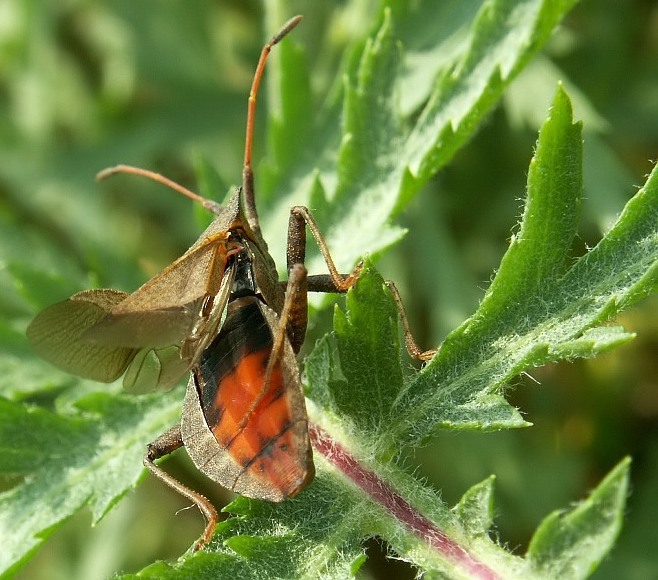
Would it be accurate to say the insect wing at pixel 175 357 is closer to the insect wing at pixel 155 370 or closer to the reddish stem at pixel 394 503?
the insect wing at pixel 155 370

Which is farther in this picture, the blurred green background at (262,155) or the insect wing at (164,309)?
the blurred green background at (262,155)

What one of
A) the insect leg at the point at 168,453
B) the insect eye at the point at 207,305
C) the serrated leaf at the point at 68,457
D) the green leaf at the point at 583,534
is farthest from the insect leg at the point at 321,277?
the green leaf at the point at 583,534

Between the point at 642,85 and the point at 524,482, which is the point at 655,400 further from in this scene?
the point at 642,85

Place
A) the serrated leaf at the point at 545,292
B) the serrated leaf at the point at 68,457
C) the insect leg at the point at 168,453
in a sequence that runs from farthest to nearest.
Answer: the serrated leaf at the point at 68,457 < the insect leg at the point at 168,453 < the serrated leaf at the point at 545,292

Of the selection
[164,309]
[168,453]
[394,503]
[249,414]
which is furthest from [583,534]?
[168,453]

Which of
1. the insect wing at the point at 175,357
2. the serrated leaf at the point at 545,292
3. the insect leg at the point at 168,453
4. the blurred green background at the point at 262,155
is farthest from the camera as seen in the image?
the blurred green background at the point at 262,155

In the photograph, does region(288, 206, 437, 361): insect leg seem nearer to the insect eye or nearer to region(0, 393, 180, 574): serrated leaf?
the insect eye

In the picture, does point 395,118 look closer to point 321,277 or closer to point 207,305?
point 321,277
